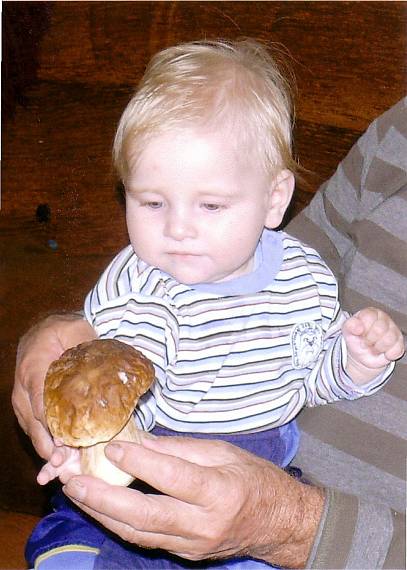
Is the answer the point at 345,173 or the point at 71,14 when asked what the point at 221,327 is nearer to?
the point at 345,173

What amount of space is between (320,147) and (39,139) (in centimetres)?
51

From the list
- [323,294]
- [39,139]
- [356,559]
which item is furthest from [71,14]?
[356,559]

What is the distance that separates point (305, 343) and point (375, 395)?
0.45 ft

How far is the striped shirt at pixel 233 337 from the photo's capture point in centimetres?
134

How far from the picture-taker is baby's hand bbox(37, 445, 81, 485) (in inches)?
47.4

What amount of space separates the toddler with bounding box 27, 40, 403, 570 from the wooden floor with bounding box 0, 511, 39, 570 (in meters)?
0.33

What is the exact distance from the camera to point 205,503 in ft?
3.95

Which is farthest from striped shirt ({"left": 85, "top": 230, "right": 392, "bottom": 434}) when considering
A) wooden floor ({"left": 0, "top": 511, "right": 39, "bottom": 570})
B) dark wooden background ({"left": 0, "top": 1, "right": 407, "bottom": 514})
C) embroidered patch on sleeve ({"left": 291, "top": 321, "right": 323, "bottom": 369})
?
wooden floor ({"left": 0, "top": 511, "right": 39, "bottom": 570})

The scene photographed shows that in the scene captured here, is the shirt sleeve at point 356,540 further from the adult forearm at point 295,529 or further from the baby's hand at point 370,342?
the baby's hand at point 370,342

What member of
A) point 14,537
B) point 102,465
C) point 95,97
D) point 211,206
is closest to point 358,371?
point 211,206

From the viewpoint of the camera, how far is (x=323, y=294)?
1.49 m

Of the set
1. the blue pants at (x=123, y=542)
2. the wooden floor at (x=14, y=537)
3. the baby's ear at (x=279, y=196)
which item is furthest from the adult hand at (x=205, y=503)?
the wooden floor at (x=14, y=537)

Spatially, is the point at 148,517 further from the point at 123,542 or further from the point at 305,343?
the point at 305,343

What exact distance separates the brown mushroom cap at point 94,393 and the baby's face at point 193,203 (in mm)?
210
